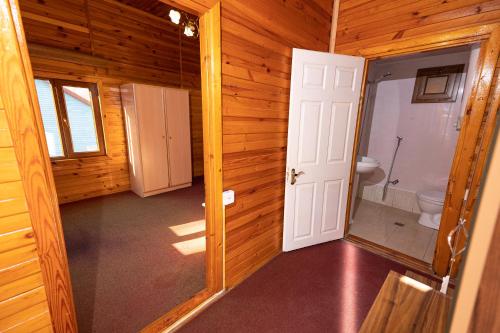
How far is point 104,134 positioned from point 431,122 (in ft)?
17.4

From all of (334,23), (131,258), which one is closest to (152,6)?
(334,23)

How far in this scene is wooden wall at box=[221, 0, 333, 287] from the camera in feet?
5.39

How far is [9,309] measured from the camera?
2.98ft

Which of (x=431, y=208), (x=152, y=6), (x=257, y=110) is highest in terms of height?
(x=152, y=6)

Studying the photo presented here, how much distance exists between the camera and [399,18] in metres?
2.06

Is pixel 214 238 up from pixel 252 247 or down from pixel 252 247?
up

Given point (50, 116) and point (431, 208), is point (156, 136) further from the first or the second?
point (431, 208)

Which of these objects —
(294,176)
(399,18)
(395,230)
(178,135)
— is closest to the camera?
(399,18)

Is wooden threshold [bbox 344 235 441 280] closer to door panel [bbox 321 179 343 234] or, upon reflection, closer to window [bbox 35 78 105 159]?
door panel [bbox 321 179 343 234]

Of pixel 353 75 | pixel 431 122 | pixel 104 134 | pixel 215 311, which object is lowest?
pixel 215 311

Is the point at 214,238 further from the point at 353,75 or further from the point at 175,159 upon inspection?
the point at 175,159

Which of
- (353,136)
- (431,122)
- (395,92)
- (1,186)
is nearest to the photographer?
(1,186)

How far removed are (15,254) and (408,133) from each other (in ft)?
14.7

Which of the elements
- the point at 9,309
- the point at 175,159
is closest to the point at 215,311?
the point at 9,309
